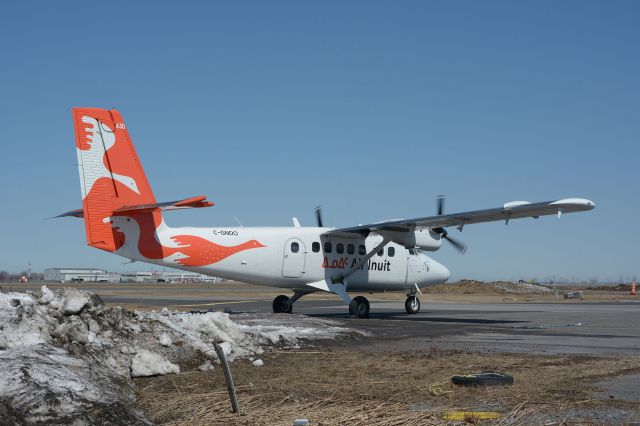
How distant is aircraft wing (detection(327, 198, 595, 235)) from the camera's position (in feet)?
85.4

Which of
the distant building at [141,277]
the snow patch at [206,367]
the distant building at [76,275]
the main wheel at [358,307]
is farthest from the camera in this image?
the distant building at [141,277]

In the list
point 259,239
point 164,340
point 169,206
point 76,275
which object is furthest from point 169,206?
point 76,275

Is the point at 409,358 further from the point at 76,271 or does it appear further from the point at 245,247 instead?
the point at 76,271

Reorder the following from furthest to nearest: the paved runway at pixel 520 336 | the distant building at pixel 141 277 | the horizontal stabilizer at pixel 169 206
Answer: the distant building at pixel 141 277, the horizontal stabilizer at pixel 169 206, the paved runway at pixel 520 336

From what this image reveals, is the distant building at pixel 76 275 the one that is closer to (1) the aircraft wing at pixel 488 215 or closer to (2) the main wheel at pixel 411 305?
(2) the main wheel at pixel 411 305

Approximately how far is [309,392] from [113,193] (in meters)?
16.3

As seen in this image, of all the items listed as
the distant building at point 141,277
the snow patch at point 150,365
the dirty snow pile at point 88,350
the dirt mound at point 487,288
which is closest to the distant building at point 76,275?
the distant building at point 141,277

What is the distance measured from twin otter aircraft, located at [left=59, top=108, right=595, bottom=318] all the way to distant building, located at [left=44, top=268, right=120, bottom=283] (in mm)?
123413

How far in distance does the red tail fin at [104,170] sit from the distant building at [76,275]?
128m

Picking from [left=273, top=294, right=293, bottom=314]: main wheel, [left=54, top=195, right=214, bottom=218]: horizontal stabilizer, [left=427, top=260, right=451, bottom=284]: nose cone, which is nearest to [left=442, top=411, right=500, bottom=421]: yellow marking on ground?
[left=54, top=195, right=214, bottom=218]: horizontal stabilizer

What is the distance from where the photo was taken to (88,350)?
38.8 feet

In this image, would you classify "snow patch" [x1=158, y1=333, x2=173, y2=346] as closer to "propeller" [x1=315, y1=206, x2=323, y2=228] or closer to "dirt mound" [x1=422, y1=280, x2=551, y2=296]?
"propeller" [x1=315, y1=206, x2=323, y2=228]

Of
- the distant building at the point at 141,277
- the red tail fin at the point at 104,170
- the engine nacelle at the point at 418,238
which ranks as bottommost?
the distant building at the point at 141,277

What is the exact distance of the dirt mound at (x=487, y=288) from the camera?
8156cm
